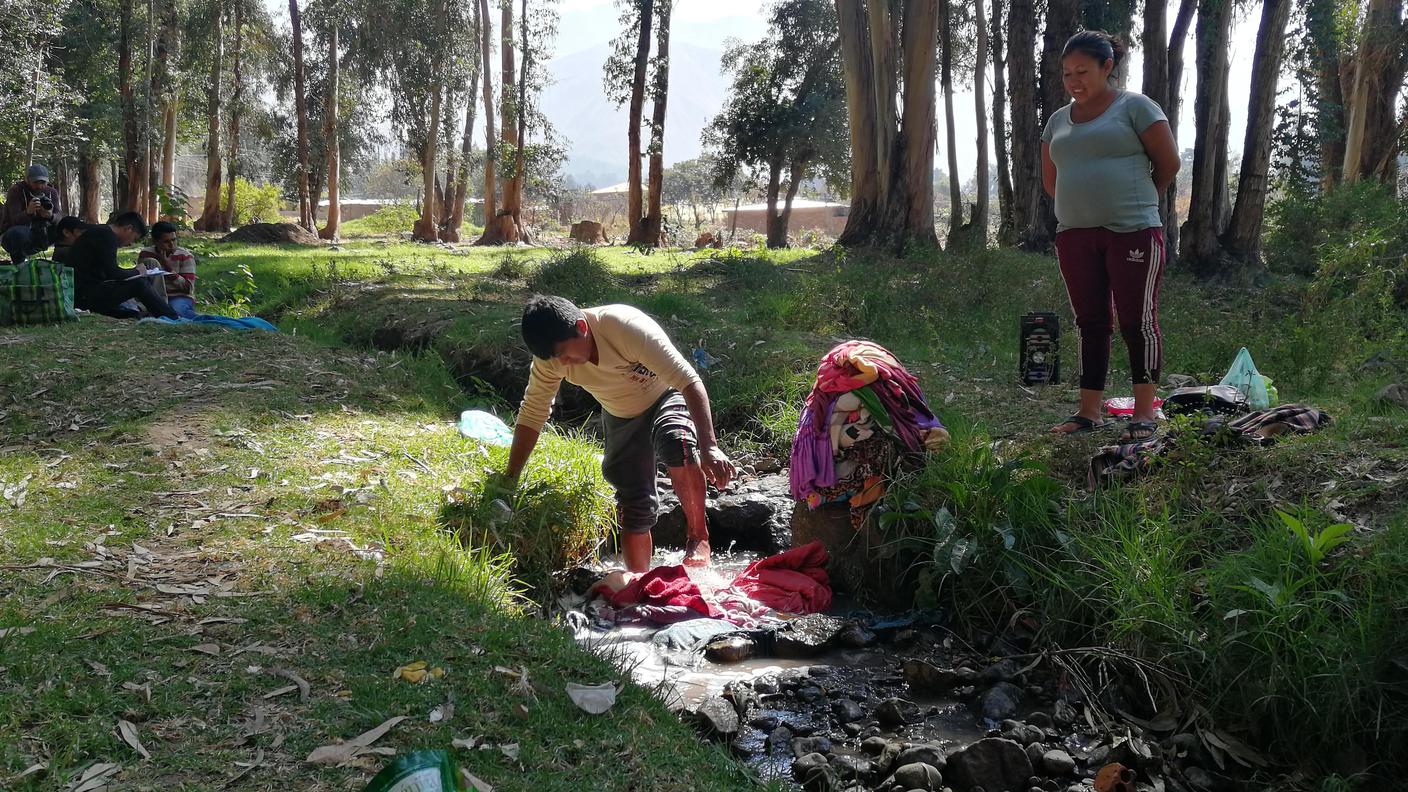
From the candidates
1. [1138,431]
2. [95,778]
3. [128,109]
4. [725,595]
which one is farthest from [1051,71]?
[128,109]

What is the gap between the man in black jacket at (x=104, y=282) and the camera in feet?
27.6

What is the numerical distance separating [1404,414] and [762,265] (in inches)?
333

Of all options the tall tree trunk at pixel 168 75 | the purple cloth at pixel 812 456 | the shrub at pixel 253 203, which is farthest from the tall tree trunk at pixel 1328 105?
the shrub at pixel 253 203

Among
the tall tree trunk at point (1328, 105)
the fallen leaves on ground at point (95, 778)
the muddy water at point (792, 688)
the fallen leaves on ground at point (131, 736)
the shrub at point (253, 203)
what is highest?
the tall tree trunk at point (1328, 105)

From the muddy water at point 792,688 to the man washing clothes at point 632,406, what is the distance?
2.66ft

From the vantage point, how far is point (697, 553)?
521cm

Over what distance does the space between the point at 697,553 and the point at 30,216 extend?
8.13 metres

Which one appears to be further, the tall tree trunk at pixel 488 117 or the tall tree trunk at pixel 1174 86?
the tall tree trunk at pixel 488 117

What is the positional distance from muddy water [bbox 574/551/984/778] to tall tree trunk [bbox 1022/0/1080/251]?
9.91 meters

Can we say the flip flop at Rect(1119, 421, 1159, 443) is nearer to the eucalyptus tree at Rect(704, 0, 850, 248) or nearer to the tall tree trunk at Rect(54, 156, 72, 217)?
the eucalyptus tree at Rect(704, 0, 850, 248)

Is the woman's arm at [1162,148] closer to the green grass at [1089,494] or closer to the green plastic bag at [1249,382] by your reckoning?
the green plastic bag at [1249,382]

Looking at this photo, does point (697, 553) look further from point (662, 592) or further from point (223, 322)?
point (223, 322)

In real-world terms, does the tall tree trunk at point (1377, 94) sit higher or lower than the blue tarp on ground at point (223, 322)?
higher

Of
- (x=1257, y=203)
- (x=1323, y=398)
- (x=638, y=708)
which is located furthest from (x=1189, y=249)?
(x=638, y=708)
